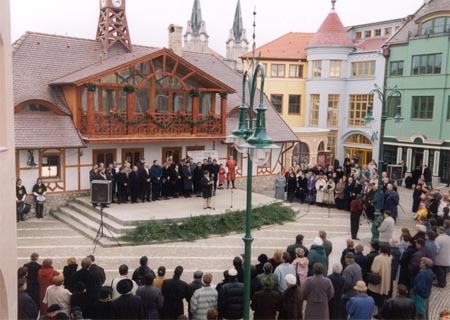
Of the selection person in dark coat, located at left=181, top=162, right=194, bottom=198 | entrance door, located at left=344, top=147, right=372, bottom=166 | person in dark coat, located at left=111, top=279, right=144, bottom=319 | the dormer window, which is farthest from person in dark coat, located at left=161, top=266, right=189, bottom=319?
entrance door, located at left=344, top=147, right=372, bottom=166

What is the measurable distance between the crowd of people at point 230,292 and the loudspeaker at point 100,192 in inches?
208

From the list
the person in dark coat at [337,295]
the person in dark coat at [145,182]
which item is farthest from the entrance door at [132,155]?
the person in dark coat at [337,295]

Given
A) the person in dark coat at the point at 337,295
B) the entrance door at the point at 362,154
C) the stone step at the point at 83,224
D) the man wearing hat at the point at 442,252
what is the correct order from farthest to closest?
the entrance door at the point at 362,154, the stone step at the point at 83,224, the man wearing hat at the point at 442,252, the person in dark coat at the point at 337,295

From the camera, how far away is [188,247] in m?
15.6

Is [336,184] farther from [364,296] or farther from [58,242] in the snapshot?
[364,296]

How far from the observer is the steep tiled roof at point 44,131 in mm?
18375

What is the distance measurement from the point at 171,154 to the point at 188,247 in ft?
26.5

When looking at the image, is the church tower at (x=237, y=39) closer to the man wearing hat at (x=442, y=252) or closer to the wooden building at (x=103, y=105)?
the wooden building at (x=103, y=105)

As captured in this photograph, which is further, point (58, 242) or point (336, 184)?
point (336, 184)

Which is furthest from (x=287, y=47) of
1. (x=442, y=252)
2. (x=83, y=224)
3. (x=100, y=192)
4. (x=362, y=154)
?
(x=442, y=252)

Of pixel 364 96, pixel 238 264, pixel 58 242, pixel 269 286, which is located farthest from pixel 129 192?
pixel 364 96

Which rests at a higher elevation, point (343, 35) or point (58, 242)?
point (343, 35)

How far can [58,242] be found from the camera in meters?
15.8

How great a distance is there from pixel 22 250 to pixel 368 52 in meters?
29.8
